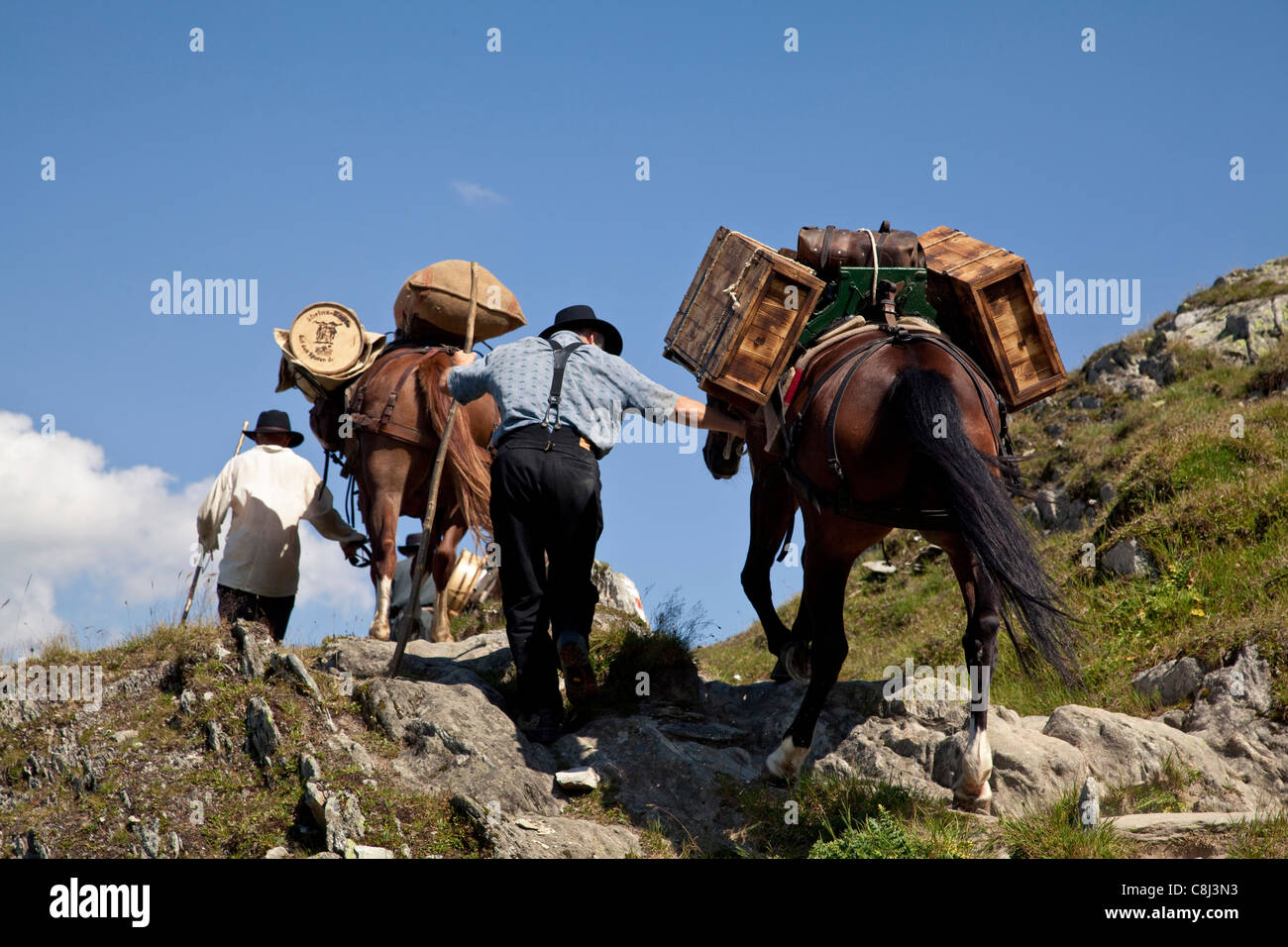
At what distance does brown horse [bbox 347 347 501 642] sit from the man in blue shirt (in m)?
1.96

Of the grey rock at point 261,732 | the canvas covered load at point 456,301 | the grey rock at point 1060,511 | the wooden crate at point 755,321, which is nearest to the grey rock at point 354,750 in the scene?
the grey rock at point 261,732

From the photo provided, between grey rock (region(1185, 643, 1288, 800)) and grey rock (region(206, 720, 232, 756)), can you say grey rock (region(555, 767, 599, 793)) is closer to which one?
grey rock (region(206, 720, 232, 756))

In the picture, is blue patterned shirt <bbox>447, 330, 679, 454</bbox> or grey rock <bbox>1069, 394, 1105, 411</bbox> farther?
grey rock <bbox>1069, 394, 1105, 411</bbox>

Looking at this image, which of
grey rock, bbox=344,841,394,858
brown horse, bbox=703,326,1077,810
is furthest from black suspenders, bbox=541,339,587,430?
grey rock, bbox=344,841,394,858

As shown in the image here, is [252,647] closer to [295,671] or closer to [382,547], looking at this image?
[295,671]

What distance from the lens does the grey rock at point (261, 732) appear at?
6.13m

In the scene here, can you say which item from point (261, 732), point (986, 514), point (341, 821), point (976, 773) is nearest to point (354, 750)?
point (261, 732)

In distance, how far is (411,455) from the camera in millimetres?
9164

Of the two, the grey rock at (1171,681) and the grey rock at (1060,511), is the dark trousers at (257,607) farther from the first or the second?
the grey rock at (1060,511)

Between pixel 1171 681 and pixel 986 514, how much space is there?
2699 mm

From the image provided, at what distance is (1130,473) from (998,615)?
5.50 m

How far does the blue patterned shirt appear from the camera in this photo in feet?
22.4
